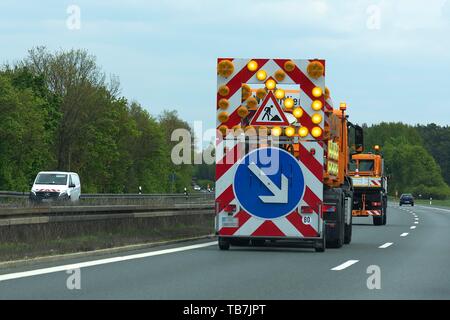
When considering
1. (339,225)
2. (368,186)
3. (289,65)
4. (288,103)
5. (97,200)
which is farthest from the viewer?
(97,200)

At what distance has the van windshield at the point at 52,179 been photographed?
40188mm

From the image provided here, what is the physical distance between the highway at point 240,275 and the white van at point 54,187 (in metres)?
20.6

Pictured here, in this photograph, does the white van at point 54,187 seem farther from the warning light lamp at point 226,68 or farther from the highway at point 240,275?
the warning light lamp at point 226,68

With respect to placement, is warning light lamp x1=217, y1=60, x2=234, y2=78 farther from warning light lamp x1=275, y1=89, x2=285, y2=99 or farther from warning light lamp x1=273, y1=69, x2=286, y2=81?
warning light lamp x1=275, y1=89, x2=285, y2=99

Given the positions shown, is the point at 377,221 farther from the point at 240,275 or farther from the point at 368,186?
the point at 240,275

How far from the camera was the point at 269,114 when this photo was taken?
60.3 feet

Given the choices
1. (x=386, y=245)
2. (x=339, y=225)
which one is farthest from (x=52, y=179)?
(x=339, y=225)

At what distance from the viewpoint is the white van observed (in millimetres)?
39125

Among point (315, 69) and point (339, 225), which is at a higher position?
point (315, 69)

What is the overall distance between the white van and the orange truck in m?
11.6

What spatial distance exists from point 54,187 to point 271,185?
2305 cm
